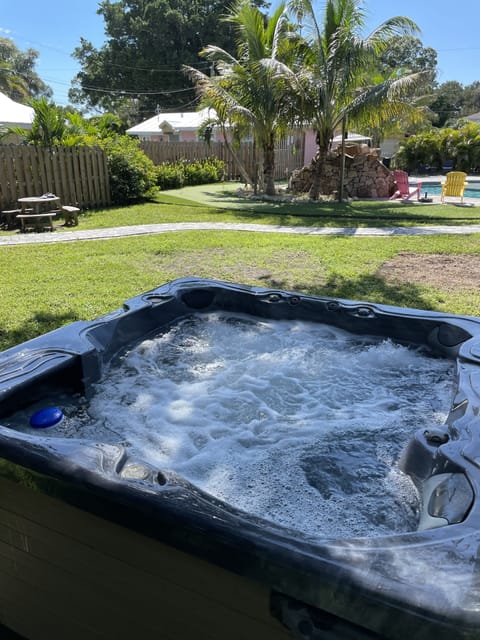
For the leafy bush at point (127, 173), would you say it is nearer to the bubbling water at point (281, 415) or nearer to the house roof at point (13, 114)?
the house roof at point (13, 114)

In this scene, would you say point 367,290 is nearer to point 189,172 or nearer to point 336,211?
point 336,211

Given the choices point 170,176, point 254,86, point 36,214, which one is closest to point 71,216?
point 36,214

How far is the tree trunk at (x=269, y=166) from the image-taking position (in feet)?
44.7

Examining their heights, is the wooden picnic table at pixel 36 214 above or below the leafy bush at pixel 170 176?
below

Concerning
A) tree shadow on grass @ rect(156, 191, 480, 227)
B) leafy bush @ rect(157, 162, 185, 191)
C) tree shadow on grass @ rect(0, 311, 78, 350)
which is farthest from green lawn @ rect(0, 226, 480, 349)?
leafy bush @ rect(157, 162, 185, 191)

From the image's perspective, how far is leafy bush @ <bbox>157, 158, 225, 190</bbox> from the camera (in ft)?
51.4

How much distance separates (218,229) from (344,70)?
5301 mm

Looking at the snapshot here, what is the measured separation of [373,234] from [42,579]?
7787mm

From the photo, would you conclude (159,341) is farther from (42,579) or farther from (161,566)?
(161,566)

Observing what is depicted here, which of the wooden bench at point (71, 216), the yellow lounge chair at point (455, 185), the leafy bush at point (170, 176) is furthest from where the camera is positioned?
the leafy bush at point (170, 176)

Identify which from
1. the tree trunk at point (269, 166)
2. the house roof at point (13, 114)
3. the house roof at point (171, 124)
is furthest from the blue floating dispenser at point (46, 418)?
the house roof at point (171, 124)

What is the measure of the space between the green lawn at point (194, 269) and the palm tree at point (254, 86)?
5428mm

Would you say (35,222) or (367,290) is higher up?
(35,222)

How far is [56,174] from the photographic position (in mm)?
10664
